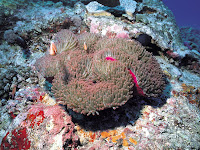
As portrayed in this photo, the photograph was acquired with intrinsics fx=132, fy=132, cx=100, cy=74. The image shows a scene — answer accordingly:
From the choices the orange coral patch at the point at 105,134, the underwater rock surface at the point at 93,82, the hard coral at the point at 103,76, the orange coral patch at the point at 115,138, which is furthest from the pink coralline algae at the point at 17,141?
the orange coral patch at the point at 115,138

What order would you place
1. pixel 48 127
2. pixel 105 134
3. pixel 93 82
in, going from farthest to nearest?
1. pixel 93 82
2. pixel 105 134
3. pixel 48 127

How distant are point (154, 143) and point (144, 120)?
48 cm

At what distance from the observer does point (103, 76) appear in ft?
7.96

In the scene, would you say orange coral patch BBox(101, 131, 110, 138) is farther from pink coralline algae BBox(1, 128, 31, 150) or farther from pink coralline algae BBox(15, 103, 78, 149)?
pink coralline algae BBox(1, 128, 31, 150)

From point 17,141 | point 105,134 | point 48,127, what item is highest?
point 48,127

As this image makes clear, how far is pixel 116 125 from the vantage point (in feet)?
8.34

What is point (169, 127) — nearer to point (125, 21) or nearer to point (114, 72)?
point (114, 72)

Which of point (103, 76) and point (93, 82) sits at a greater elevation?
point (103, 76)

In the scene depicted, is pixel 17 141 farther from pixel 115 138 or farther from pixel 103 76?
pixel 103 76

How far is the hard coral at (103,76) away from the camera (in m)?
2.11

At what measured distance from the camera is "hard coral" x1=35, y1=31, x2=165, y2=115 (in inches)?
82.9

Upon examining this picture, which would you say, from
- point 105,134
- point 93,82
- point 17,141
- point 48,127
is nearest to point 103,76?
point 93,82

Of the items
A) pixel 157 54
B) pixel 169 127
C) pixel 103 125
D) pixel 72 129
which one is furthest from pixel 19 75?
pixel 157 54

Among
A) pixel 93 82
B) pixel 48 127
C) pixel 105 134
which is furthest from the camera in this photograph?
pixel 93 82
